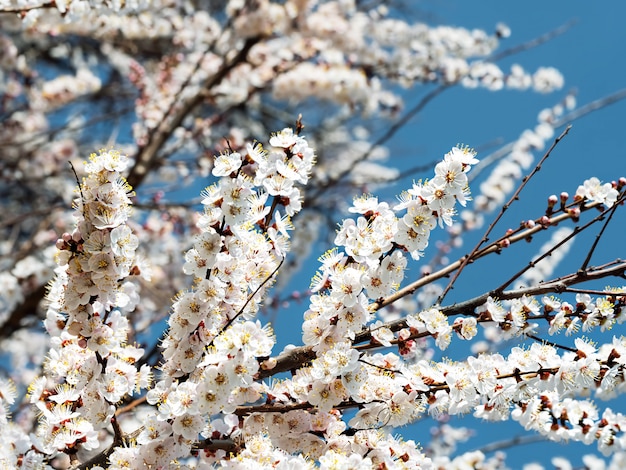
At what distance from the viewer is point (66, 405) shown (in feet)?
7.20

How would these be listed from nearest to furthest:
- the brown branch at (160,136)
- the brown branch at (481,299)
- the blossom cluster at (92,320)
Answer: the blossom cluster at (92,320) → the brown branch at (481,299) → the brown branch at (160,136)

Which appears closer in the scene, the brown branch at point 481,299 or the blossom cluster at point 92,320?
the blossom cluster at point 92,320

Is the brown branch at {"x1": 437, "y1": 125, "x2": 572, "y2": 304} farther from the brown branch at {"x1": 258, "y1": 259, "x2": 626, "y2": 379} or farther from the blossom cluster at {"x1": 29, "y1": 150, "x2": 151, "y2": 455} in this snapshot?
the blossom cluster at {"x1": 29, "y1": 150, "x2": 151, "y2": 455}

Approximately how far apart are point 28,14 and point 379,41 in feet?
16.0

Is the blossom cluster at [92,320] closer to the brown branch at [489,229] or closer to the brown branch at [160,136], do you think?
the brown branch at [489,229]

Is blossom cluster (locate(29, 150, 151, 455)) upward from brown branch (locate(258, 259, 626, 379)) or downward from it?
upward

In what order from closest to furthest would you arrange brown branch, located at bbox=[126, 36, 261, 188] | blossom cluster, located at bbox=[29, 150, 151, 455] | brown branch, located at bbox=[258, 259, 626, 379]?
1. blossom cluster, located at bbox=[29, 150, 151, 455]
2. brown branch, located at bbox=[258, 259, 626, 379]
3. brown branch, located at bbox=[126, 36, 261, 188]

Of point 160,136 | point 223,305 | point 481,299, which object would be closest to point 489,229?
point 481,299

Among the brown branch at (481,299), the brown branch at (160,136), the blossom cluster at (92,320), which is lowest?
the brown branch at (481,299)

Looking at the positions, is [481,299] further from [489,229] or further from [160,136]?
[160,136]

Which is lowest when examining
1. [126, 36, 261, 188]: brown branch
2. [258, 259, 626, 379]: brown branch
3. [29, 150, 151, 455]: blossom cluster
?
[258, 259, 626, 379]: brown branch

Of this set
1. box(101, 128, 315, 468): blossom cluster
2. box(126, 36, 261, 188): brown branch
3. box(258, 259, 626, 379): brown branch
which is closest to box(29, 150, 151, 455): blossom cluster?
box(101, 128, 315, 468): blossom cluster

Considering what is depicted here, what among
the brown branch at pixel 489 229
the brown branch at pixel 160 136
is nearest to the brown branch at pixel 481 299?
the brown branch at pixel 489 229

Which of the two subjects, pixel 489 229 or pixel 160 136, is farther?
pixel 160 136
